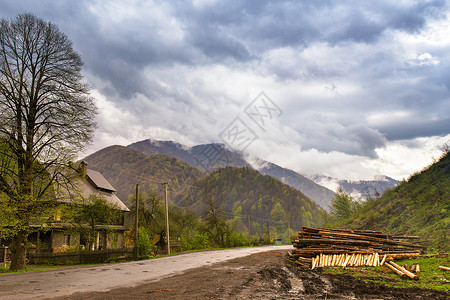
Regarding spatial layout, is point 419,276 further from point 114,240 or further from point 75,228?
point 114,240

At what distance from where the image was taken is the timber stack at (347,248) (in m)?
16.5

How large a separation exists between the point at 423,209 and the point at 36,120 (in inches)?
1100

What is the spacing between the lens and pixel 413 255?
1678cm

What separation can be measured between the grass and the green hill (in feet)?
12.4

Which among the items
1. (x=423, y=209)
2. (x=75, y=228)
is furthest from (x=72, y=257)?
(x=423, y=209)

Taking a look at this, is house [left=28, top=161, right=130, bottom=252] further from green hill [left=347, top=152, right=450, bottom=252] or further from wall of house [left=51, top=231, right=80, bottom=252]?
green hill [left=347, top=152, right=450, bottom=252]

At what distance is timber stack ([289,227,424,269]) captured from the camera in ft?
54.2

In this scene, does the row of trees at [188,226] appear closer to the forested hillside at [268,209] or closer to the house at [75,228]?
the house at [75,228]

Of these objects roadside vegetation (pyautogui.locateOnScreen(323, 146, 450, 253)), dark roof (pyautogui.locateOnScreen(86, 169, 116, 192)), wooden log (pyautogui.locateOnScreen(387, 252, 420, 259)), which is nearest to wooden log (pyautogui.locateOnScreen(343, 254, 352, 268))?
wooden log (pyautogui.locateOnScreen(387, 252, 420, 259))

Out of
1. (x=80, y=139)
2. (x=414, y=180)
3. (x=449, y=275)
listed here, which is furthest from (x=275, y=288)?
(x=414, y=180)

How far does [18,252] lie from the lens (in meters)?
18.1

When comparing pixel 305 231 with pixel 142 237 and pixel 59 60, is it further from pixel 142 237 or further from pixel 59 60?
pixel 59 60

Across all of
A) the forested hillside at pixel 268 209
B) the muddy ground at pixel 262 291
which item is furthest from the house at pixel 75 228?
the forested hillside at pixel 268 209

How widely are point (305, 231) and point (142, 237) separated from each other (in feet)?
57.3
